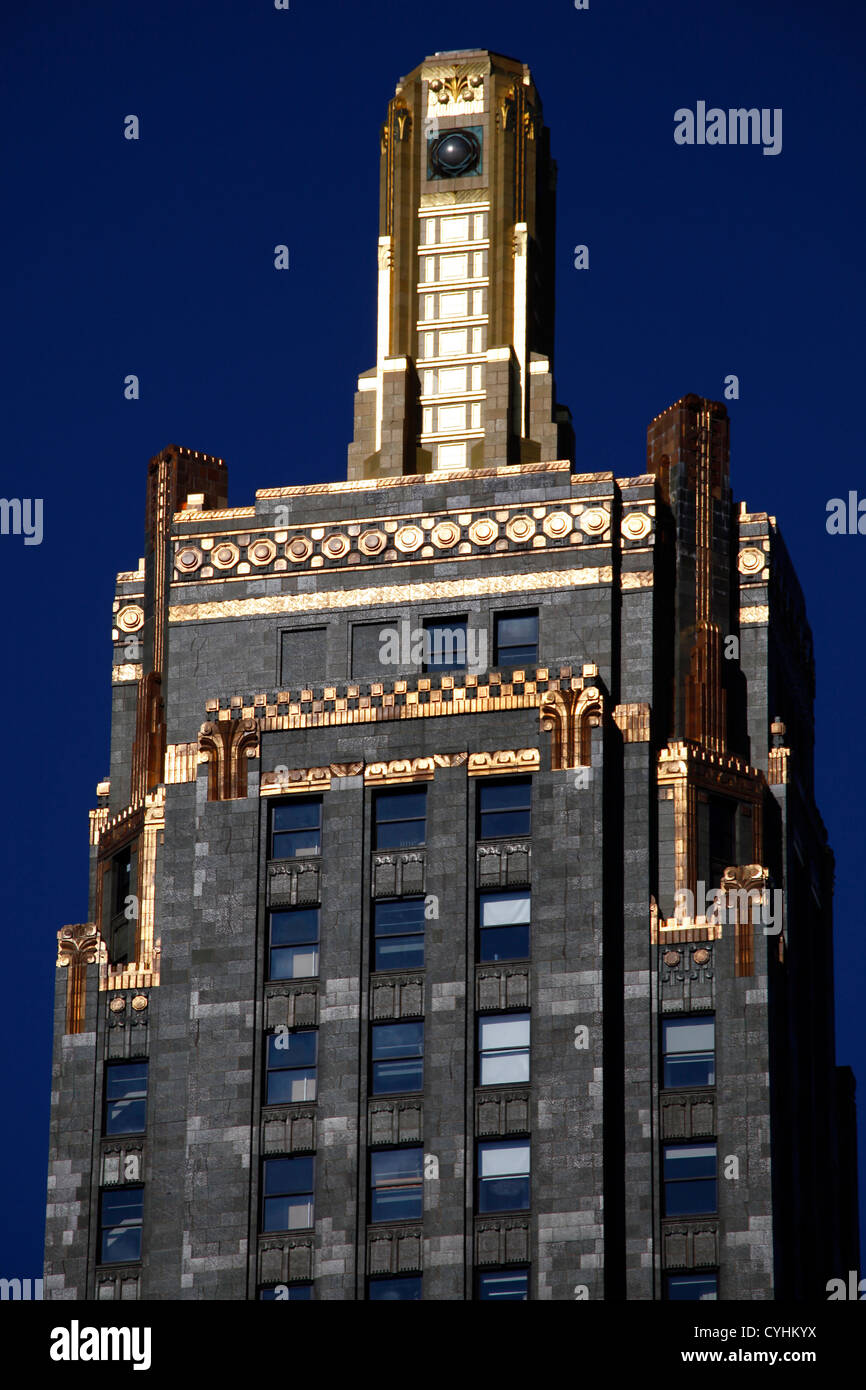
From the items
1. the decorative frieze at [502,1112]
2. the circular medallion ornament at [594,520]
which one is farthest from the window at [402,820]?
the circular medallion ornament at [594,520]

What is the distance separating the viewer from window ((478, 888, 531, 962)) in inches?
5118

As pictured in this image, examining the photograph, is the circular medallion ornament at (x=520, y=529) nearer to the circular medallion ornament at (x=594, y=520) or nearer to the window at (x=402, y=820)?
the circular medallion ornament at (x=594, y=520)

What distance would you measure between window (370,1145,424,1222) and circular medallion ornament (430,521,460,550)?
865 inches

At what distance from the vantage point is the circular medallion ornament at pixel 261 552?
13938cm

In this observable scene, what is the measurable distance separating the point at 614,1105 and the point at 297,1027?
10658mm

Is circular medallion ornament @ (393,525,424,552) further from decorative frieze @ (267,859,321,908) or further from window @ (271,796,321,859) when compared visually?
decorative frieze @ (267,859,321,908)

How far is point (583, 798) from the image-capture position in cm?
→ 13100

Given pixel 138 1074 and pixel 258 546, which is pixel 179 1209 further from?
pixel 258 546

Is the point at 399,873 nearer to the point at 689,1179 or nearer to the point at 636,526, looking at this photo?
the point at 689,1179

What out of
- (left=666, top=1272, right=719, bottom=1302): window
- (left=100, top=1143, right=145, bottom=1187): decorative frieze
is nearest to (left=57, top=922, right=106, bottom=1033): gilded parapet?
(left=100, top=1143, right=145, bottom=1187): decorative frieze

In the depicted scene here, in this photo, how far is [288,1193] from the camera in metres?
128

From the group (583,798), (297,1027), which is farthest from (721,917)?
(297,1027)

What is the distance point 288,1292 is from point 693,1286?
1267cm

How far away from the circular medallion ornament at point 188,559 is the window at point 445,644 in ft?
29.0
